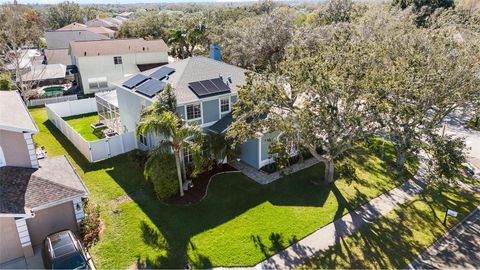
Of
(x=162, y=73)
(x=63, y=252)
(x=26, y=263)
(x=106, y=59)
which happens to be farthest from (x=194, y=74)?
(x=106, y=59)

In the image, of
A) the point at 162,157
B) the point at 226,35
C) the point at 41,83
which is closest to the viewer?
the point at 162,157

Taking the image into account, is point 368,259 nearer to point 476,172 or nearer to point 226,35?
point 476,172

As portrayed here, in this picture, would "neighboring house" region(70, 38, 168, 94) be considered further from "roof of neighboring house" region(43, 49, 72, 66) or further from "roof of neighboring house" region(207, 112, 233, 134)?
"roof of neighboring house" region(207, 112, 233, 134)

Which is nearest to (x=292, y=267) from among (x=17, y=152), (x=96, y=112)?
(x=17, y=152)

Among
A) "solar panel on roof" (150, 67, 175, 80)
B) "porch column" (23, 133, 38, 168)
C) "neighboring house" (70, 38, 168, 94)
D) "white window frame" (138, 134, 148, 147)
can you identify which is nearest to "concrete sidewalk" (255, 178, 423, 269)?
"porch column" (23, 133, 38, 168)

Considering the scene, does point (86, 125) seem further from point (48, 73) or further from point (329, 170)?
point (329, 170)

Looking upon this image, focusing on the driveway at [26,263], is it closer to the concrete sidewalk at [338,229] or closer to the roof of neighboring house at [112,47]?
the concrete sidewalk at [338,229]
